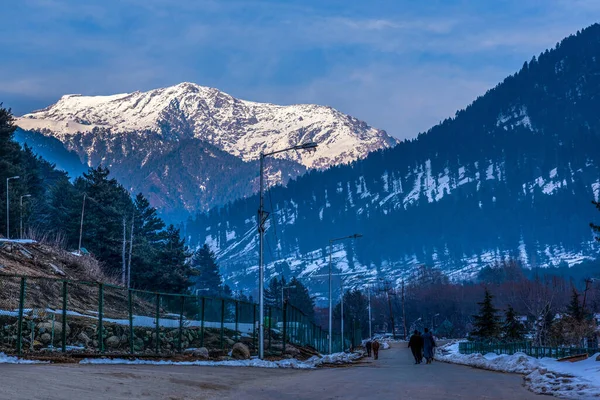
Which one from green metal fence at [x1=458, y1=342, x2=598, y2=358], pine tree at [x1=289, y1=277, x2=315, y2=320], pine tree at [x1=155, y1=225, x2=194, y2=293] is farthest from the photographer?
pine tree at [x1=289, y1=277, x2=315, y2=320]

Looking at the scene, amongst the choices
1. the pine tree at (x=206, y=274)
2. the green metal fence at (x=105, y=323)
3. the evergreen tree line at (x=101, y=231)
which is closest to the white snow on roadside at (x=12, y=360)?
the green metal fence at (x=105, y=323)

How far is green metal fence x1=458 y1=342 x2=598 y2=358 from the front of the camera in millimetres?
42125

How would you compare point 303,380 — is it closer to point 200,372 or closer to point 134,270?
point 200,372

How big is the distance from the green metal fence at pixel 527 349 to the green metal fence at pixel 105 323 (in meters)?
14.1

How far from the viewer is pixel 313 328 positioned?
224 ft

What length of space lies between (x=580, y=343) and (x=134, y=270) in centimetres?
4722

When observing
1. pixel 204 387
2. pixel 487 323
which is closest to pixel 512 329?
pixel 487 323

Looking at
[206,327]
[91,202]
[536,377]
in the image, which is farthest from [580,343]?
[536,377]

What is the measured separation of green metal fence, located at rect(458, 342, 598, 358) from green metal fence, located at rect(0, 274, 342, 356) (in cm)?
1405

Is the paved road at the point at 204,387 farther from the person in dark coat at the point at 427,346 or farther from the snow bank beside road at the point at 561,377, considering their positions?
the person in dark coat at the point at 427,346

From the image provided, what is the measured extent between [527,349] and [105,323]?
2642cm

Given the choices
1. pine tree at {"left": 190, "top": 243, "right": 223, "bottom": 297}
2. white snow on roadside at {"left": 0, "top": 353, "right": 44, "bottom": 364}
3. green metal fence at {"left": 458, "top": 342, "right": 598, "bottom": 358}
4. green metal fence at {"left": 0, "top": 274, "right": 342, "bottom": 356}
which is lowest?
white snow on roadside at {"left": 0, "top": 353, "right": 44, "bottom": 364}

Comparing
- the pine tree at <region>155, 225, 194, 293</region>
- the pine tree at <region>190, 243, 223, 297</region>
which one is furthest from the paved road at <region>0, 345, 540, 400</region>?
the pine tree at <region>190, 243, 223, 297</region>

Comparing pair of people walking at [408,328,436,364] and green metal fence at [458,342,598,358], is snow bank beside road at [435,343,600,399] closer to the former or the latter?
green metal fence at [458,342,598,358]
